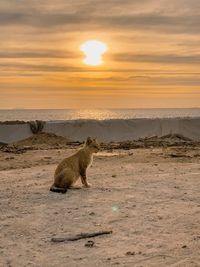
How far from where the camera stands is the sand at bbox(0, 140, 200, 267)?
7879 mm

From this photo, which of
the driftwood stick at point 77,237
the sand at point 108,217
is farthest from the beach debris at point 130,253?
the driftwood stick at point 77,237

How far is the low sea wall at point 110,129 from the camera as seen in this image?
29.5m

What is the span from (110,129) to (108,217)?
68.4ft

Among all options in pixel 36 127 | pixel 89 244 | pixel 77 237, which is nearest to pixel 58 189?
pixel 77 237

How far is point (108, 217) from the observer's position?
9812 millimetres

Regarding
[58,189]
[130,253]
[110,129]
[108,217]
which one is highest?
[110,129]

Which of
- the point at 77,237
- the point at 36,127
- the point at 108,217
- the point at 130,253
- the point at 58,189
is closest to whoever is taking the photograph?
the point at 130,253

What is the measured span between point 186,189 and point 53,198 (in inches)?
119

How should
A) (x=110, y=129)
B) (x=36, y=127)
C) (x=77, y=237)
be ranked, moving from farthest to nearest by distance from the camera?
(x=110, y=129) < (x=36, y=127) < (x=77, y=237)

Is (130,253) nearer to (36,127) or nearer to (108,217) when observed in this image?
(108,217)

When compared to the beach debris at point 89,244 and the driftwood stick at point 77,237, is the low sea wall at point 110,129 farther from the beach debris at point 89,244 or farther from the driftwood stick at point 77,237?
the beach debris at point 89,244

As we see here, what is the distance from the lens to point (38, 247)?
834 cm

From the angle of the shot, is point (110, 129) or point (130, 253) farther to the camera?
point (110, 129)

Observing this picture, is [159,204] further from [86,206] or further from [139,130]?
[139,130]
